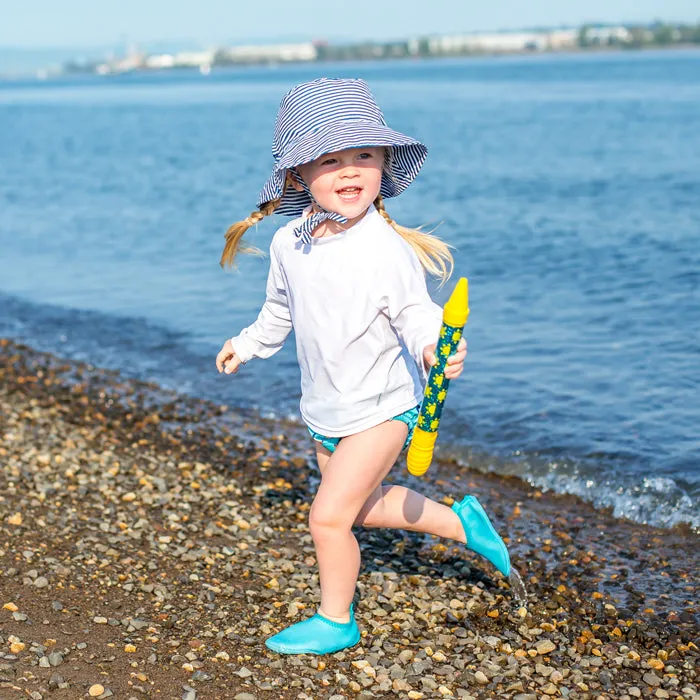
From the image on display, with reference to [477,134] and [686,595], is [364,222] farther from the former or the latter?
[477,134]

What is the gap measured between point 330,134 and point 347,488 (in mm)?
1426

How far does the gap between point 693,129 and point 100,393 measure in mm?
28562

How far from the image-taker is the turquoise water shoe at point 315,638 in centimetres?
425

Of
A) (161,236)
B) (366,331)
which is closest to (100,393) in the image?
(366,331)

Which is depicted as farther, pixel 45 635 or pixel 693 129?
pixel 693 129

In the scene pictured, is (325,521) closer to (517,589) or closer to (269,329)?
(269,329)

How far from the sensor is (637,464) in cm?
746

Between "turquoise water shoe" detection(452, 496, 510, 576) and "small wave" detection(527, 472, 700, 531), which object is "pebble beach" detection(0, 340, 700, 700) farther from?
"turquoise water shoe" detection(452, 496, 510, 576)

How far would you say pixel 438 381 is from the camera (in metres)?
3.62

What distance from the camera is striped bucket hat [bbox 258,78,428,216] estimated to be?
379 centimetres

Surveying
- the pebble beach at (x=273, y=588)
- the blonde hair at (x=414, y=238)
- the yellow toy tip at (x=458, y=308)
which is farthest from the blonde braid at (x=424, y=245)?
the pebble beach at (x=273, y=588)

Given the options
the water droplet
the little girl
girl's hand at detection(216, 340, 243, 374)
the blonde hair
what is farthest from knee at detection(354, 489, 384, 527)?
the blonde hair

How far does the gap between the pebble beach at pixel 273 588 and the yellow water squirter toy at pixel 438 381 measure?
3.51ft

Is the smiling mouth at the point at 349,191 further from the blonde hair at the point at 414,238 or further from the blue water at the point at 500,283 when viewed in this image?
the blue water at the point at 500,283
